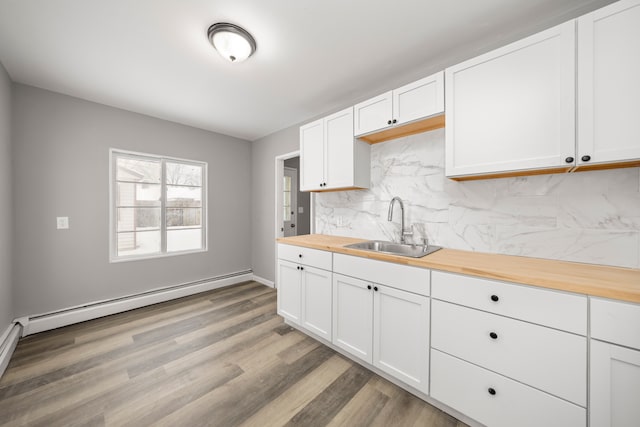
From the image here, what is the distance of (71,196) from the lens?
2557 mm

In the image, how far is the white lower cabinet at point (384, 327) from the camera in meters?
1.51

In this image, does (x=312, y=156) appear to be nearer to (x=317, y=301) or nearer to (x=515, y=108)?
(x=317, y=301)

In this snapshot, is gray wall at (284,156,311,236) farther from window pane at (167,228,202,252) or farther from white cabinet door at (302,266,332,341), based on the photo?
white cabinet door at (302,266,332,341)

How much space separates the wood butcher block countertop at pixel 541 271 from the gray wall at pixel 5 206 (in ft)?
10.3

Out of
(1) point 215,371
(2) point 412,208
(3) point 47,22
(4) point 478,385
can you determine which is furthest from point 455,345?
(3) point 47,22

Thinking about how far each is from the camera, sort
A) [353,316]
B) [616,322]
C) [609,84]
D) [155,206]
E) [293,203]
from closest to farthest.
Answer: [616,322], [609,84], [353,316], [155,206], [293,203]

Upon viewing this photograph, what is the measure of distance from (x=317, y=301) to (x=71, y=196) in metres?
2.95

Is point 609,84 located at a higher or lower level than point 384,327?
higher

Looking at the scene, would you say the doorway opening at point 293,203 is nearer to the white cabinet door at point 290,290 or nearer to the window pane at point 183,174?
the window pane at point 183,174

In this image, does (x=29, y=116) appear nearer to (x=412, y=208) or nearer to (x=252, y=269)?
(x=252, y=269)

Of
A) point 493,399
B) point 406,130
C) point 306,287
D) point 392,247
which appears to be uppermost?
point 406,130

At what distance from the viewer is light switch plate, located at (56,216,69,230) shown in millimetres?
2486

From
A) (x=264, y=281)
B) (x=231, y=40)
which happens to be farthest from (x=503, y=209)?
(x=264, y=281)

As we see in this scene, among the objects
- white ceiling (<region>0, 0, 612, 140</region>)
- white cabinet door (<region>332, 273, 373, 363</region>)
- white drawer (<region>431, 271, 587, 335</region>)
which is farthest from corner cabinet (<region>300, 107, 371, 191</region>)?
white drawer (<region>431, 271, 587, 335</region>)
